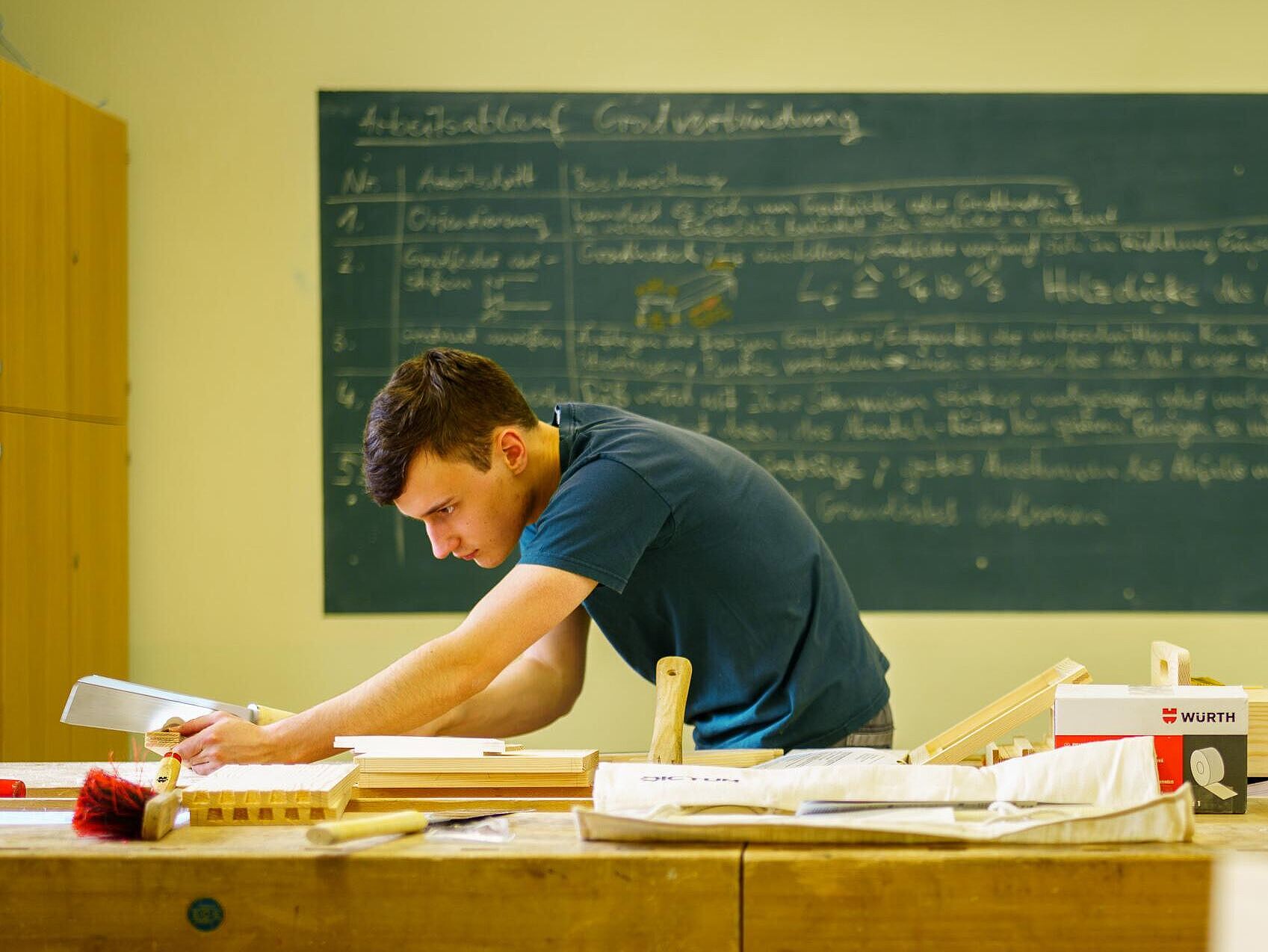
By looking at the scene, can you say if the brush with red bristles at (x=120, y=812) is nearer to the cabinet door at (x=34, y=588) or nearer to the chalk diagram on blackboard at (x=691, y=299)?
the cabinet door at (x=34, y=588)

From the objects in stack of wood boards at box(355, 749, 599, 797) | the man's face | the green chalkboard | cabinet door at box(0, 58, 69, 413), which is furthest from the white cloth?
cabinet door at box(0, 58, 69, 413)

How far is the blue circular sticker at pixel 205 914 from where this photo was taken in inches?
37.3

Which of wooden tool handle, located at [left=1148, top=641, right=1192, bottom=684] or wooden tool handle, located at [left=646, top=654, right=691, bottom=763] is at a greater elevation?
wooden tool handle, located at [left=1148, top=641, right=1192, bottom=684]

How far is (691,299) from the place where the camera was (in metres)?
3.04

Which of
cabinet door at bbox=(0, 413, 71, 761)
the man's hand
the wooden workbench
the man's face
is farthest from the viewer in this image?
cabinet door at bbox=(0, 413, 71, 761)

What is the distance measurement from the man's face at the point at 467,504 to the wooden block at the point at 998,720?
643mm

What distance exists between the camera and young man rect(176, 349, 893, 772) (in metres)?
1.46

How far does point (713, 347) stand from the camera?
3031 mm

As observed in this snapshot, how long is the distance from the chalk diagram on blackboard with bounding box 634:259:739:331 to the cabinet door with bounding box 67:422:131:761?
1.36 meters

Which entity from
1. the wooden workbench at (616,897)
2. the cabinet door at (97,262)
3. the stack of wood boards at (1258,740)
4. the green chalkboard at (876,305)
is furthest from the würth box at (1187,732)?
the cabinet door at (97,262)

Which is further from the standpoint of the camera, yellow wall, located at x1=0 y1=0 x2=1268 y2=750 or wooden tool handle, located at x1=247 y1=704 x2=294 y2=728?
yellow wall, located at x1=0 y1=0 x2=1268 y2=750

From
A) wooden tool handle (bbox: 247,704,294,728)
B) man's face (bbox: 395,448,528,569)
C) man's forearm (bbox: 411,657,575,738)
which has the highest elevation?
man's face (bbox: 395,448,528,569)

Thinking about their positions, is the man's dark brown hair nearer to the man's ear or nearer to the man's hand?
the man's ear

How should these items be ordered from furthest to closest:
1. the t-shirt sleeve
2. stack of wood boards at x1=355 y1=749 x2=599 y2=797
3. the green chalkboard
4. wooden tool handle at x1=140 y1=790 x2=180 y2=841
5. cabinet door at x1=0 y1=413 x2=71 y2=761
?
1. the green chalkboard
2. cabinet door at x1=0 y1=413 x2=71 y2=761
3. the t-shirt sleeve
4. stack of wood boards at x1=355 y1=749 x2=599 y2=797
5. wooden tool handle at x1=140 y1=790 x2=180 y2=841
